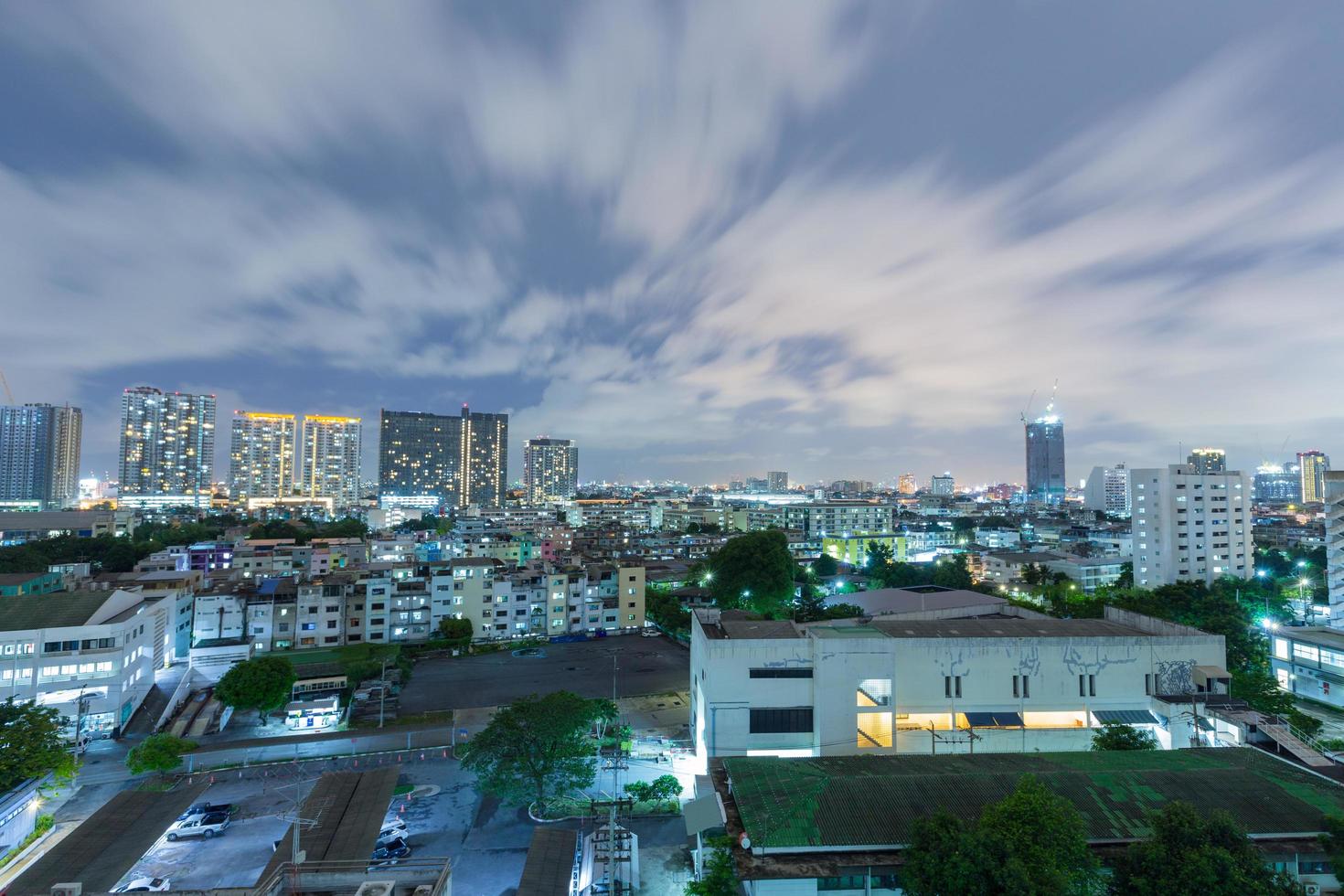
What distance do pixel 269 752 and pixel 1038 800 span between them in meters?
27.3

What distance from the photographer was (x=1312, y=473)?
176500 millimetres

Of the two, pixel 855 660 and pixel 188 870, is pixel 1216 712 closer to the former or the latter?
pixel 855 660

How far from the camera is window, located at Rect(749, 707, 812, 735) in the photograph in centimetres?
2272

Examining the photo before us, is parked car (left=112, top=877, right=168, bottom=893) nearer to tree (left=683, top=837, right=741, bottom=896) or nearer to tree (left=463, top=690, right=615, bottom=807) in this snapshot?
tree (left=463, top=690, right=615, bottom=807)

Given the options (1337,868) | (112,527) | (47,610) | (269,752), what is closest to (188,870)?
(269,752)

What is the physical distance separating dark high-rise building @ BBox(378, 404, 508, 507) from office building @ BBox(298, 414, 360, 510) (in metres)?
10.3

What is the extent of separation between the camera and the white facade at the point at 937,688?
22719mm

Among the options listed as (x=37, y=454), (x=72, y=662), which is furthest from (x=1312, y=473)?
(x=37, y=454)

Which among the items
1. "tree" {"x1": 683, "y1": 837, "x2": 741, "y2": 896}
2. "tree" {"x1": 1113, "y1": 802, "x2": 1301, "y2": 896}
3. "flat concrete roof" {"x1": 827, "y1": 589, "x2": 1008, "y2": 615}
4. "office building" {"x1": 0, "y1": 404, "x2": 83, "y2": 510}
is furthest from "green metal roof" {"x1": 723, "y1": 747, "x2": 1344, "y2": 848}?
"office building" {"x1": 0, "y1": 404, "x2": 83, "y2": 510}

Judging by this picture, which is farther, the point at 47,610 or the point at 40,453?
the point at 40,453

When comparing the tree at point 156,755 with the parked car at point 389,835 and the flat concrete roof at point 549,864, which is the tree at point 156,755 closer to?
the parked car at point 389,835

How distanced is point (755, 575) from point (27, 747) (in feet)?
125

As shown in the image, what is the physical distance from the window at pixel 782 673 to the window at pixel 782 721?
1122 millimetres

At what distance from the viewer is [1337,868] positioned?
39.7 feet
